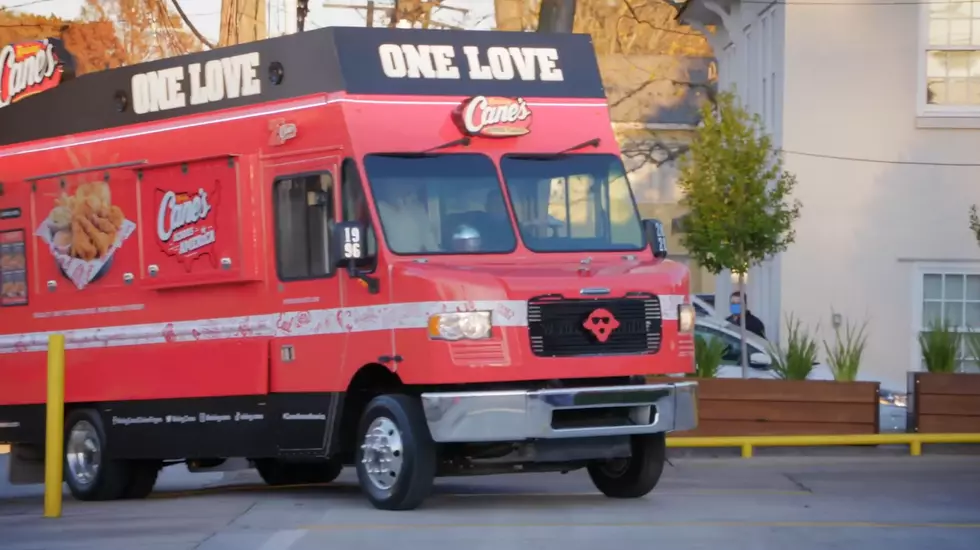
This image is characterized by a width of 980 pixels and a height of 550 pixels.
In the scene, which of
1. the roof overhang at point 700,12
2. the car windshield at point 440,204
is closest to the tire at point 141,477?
the car windshield at point 440,204

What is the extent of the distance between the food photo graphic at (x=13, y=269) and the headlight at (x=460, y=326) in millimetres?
5067

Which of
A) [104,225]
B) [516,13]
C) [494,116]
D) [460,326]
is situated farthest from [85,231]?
[516,13]

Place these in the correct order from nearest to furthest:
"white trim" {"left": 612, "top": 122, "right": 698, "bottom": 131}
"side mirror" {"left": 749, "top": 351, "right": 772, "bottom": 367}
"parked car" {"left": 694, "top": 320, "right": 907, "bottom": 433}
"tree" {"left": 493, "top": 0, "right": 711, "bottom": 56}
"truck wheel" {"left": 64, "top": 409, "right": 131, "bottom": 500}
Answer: "truck wheel" {"left": 64, "top": 409, "right": 131, "bottom": 500} → "parked car" {"left": 694, "top": 320, "right": 907, "bottom": 433} → "side mirror" {"left": 749, "top": 351, "right": 772, "bottom": 367} → "white trim" {"left": 612, "top": 122, "right": 698, "bottom": 131} → "tree" {"left": 493, "top": 0, "right": 711, "bottom": 56}

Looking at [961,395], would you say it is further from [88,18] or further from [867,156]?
[88,18]

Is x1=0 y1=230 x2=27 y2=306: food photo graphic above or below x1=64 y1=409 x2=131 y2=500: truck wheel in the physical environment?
above

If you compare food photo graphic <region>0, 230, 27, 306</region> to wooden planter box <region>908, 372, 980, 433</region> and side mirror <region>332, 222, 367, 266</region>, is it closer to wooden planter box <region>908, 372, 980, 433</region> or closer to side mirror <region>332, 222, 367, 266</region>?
side mirror <region>332, 222, 367, 266</region>

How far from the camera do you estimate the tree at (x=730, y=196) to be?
20656 millimetres

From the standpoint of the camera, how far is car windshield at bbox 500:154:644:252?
1330 cm

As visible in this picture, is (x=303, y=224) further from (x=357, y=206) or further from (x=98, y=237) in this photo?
(x=98, y=237)

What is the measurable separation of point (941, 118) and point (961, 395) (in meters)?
7.83

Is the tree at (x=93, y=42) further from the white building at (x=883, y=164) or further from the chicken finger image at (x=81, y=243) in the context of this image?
the chicken finger image at (x=81, y=243)

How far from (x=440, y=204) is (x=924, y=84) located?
15.1 m

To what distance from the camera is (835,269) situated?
26938mm

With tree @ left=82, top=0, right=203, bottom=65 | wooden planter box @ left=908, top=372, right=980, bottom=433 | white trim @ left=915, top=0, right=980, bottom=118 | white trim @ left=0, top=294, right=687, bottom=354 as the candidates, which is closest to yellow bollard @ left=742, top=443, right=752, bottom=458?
wooden planter box @ left=908, top=372, right=980, bottom=433
